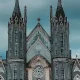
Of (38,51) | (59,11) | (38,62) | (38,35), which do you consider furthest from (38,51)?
(59,11)

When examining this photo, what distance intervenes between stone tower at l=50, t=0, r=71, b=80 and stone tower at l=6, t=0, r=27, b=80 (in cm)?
398

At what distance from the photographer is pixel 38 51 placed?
162 feet

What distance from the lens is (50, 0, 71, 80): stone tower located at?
47.7 meters

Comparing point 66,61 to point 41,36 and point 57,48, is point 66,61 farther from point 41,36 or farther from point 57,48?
point 41,36

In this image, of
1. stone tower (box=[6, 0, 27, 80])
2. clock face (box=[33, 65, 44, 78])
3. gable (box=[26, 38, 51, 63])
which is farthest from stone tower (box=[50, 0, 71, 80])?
stone tower (box=[6, 0, 27, 80])

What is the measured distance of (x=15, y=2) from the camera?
5050 cm

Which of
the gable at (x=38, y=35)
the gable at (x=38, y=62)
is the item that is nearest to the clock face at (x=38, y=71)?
the gable at (x=38, y=62)

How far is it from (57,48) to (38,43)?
2953 mm

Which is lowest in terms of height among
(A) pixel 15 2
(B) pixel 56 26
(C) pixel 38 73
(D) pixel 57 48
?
(C) pixel 38 73

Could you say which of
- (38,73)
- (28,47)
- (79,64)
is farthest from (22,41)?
(79,64)

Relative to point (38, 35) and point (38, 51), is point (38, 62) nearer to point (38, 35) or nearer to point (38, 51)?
point (38, 51)

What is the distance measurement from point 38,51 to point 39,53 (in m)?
0.31

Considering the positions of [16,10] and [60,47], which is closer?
[60,47]

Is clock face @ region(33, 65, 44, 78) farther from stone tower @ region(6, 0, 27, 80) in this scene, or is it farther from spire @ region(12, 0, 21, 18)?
spire @ region(12, 0, 21, 18)
